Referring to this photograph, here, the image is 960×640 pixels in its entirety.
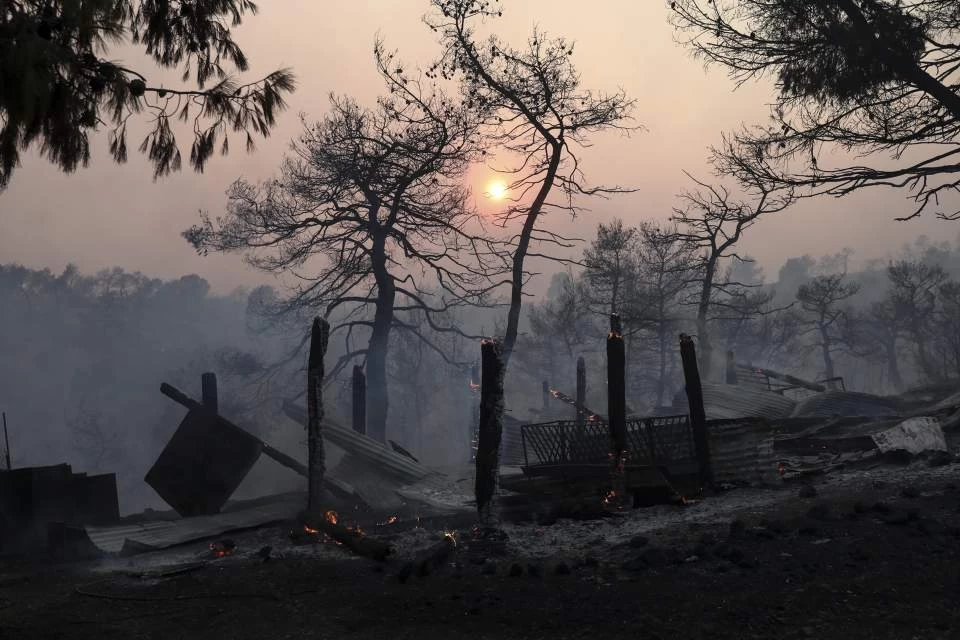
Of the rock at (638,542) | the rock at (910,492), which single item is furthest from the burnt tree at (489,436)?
the rock at (910,492)

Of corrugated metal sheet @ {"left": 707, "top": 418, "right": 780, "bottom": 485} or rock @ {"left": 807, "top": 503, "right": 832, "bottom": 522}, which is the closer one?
rock @ {"left": 807, "top": 503, "right": 832, "bottom": 522}

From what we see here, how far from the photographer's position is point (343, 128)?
19.7m

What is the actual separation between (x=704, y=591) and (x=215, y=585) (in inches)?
220

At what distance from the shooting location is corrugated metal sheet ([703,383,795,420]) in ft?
66.5

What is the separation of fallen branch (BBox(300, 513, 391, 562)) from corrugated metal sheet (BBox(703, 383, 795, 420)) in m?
12.5

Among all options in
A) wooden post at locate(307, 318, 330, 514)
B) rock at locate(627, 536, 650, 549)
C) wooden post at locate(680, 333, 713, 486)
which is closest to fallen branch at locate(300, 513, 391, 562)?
wooden post at locate(307, 318, 330, 514)

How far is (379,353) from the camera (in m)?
23.0

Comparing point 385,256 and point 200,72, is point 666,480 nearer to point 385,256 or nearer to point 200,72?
point 200,72

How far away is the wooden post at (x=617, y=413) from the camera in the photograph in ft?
37.8

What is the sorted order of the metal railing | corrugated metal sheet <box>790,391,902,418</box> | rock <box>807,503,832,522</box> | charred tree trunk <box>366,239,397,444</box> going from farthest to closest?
charred tree trunk <box>366,239,397,444</box>
corrugated metal sheet <box>790,391,902,418</box>
the metal railing
rock <box>807,503,832,522</box>

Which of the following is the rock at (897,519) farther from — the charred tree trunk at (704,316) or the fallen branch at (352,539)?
the charred tree trunk at (704,316)

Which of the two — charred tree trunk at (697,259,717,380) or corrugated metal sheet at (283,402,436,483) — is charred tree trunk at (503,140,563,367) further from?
charred tree trunk at (697,259,717,380)

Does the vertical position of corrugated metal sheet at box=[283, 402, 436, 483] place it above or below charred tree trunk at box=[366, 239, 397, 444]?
below

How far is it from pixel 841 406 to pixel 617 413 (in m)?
14.7
